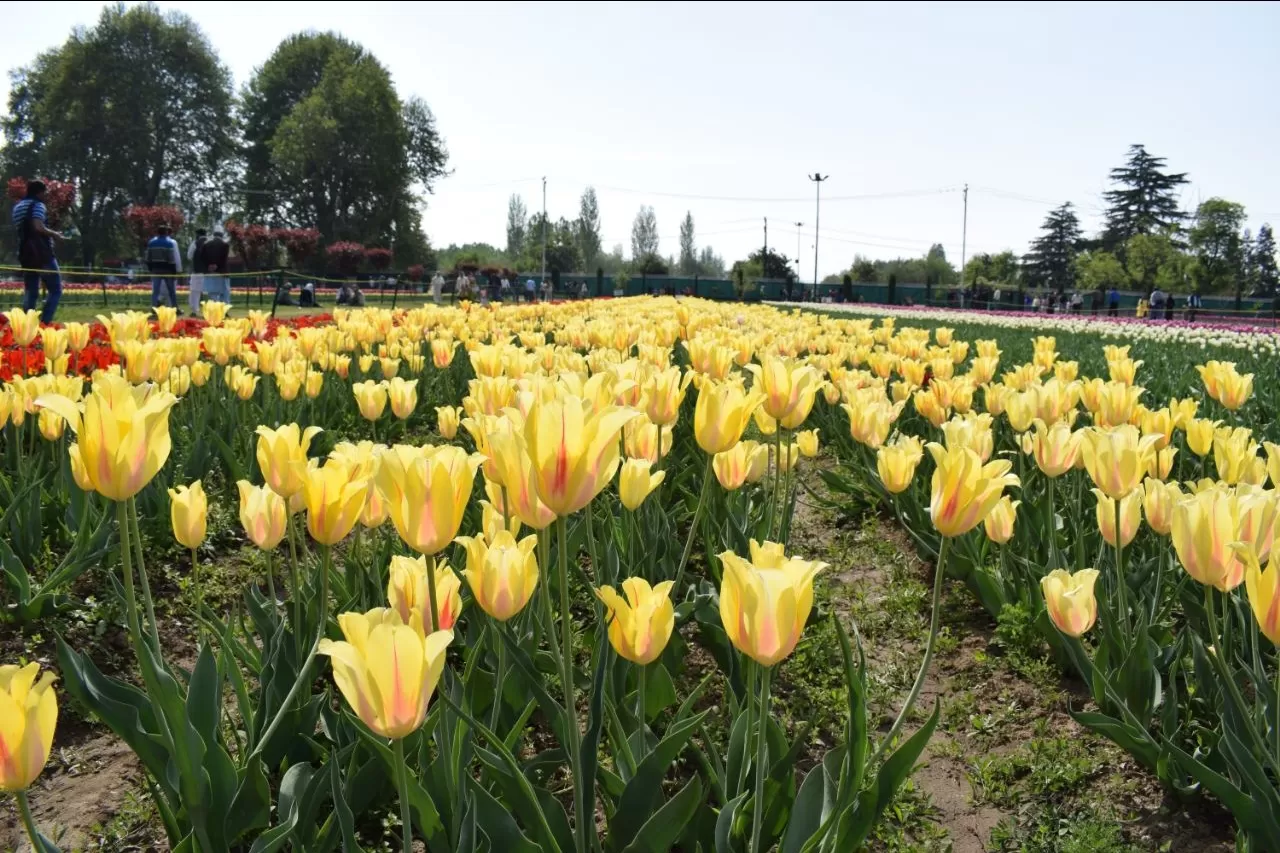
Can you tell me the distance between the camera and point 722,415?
1933mm

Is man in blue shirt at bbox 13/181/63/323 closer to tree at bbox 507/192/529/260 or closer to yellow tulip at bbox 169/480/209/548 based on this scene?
yellow tulip at bbox 169/480/209/548

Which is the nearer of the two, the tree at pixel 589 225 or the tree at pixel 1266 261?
the tree at pixel 1266 261

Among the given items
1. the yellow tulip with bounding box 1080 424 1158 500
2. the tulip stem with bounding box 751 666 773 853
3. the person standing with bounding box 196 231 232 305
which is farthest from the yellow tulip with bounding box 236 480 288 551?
the person standing with bounding box 196 231 232 305

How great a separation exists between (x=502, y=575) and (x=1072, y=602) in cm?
120

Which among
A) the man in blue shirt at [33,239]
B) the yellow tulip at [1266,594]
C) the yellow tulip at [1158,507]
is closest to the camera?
the yellow tulip at [1266,594]

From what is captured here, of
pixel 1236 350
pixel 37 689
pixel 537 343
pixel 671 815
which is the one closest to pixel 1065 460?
pixel 671 815

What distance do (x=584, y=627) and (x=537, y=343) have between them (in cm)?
303

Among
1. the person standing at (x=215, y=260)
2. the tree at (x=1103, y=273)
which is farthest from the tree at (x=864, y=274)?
the person standing at (x=215, y=260)

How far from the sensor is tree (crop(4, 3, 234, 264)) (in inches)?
1876

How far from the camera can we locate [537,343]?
225 inches

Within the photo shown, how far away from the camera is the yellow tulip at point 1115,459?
1978 mm

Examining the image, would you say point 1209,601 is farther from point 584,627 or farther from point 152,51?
point 152,51

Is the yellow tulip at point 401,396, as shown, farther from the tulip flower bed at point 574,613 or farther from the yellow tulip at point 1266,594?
the yellow tulip at point 1266,594

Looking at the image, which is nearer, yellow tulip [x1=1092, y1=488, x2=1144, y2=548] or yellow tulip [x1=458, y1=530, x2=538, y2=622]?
yellow tulip [x1=458, y1=530, x2=538, y2=622]
